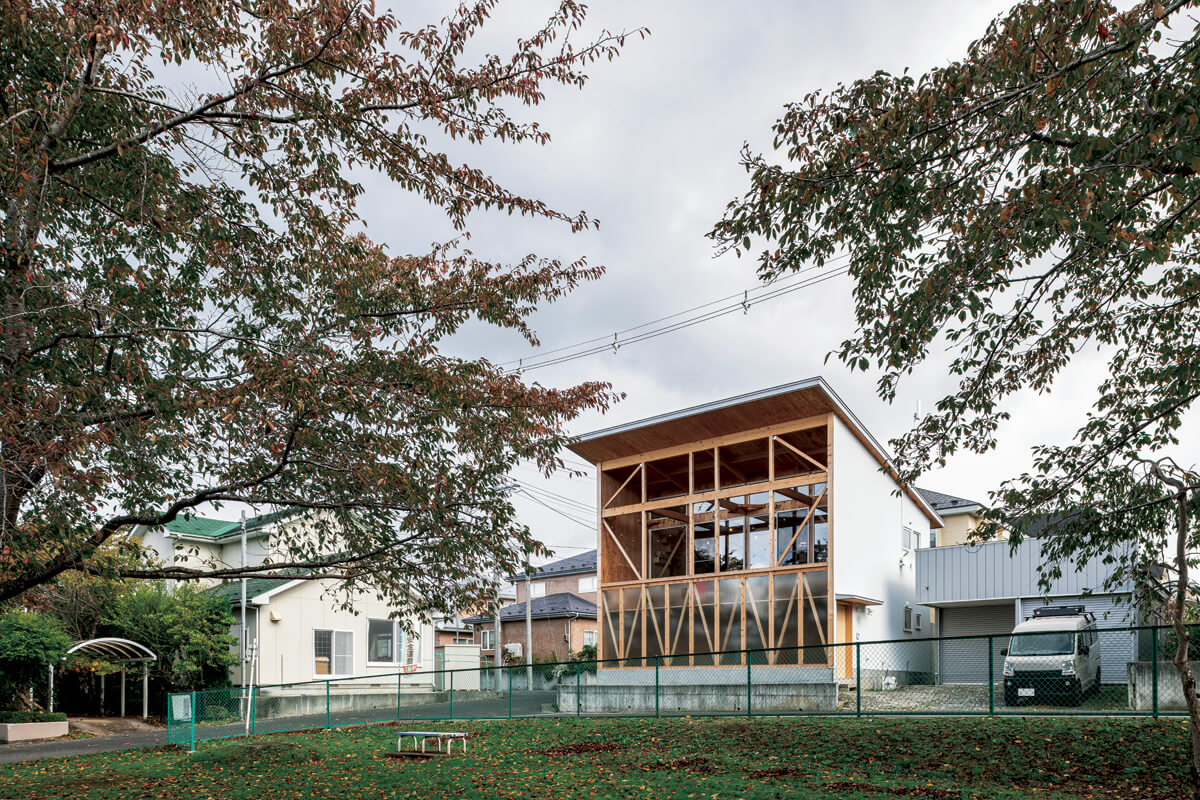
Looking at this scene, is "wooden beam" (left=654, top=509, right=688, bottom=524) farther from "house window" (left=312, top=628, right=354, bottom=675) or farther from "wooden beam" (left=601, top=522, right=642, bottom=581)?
"house window" (left=312, top=628, right=354, bottom=675)

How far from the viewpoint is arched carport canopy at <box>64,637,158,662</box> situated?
997 inches

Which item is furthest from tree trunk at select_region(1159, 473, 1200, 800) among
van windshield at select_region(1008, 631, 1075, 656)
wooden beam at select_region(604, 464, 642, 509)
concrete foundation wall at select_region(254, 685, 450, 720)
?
wooden beam at select_region(604, 464, 642, 509)

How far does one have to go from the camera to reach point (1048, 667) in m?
18.5

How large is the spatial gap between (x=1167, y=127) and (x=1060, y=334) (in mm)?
5008

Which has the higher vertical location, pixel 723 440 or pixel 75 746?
pixel 723 440

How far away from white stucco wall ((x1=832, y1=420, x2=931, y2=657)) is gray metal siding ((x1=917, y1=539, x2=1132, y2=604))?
129 centimetres

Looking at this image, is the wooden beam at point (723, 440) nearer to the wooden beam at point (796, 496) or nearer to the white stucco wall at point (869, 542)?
the white stucco wall at point (869, 542)

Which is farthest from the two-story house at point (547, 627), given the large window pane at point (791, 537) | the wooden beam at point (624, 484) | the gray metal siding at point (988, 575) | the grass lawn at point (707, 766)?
the grass lawn at point (707, 766)

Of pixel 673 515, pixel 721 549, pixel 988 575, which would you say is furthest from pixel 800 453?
pixel 988 575

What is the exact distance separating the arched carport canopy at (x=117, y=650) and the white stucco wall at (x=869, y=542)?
20.1 m

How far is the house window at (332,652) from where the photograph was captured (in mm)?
30359

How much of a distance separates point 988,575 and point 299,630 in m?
21.8

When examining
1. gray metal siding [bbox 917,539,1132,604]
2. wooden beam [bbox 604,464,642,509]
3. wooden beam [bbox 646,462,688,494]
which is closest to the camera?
gray metal siding [bbox 917,539,1132,604]

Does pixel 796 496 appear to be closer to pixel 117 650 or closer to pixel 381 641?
pixel 381 641
